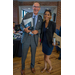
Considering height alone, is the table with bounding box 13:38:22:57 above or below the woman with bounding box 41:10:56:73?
below

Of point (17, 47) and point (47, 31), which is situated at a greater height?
point (47, 31)

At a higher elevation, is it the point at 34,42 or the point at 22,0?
the point at 22,0

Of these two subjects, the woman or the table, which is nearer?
the woman

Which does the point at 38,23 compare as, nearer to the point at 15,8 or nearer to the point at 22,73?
the point at 22,73

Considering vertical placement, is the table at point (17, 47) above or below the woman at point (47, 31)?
below

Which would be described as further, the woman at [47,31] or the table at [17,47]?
the table at [17,47]

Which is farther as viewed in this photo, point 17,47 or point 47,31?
point 17,47
